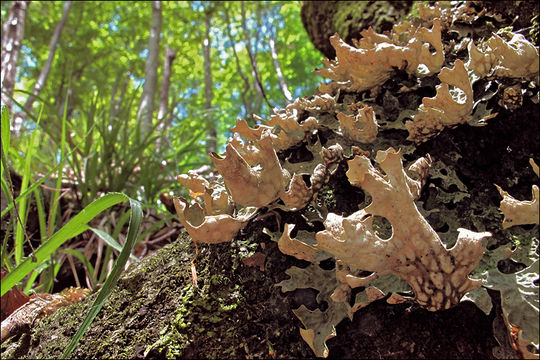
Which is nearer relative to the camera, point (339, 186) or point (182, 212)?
point (182, 212)

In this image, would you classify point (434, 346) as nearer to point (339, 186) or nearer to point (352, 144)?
point (339, 186)

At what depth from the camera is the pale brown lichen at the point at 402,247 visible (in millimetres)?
598

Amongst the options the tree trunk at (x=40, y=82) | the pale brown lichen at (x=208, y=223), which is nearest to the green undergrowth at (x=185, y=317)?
the pale brown lichen at (x=208, y=223)

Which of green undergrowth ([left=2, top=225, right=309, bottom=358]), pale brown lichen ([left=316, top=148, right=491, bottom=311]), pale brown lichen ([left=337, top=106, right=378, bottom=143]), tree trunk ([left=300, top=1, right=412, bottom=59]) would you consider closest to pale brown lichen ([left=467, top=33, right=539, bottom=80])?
pale brown lichen ([left=337, top=106, right=378, bottom=143])

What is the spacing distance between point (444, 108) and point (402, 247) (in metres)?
0.43

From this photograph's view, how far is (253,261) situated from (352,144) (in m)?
0.41

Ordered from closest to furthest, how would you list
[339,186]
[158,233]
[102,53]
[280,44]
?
[339,186] → [158,233] → [280,44] → [102,53]

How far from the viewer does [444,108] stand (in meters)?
0.85

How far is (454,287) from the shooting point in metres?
0.60

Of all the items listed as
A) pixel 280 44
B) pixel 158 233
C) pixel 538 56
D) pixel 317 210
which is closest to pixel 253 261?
pixel 317 210

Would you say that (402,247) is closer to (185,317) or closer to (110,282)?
(185,317)

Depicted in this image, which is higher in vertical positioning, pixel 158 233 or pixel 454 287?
pixel 454 287

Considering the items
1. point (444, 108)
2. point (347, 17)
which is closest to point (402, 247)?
point (444, 108)

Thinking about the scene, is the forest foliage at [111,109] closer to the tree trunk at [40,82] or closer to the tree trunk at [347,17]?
the tree trunk at [40,82]
